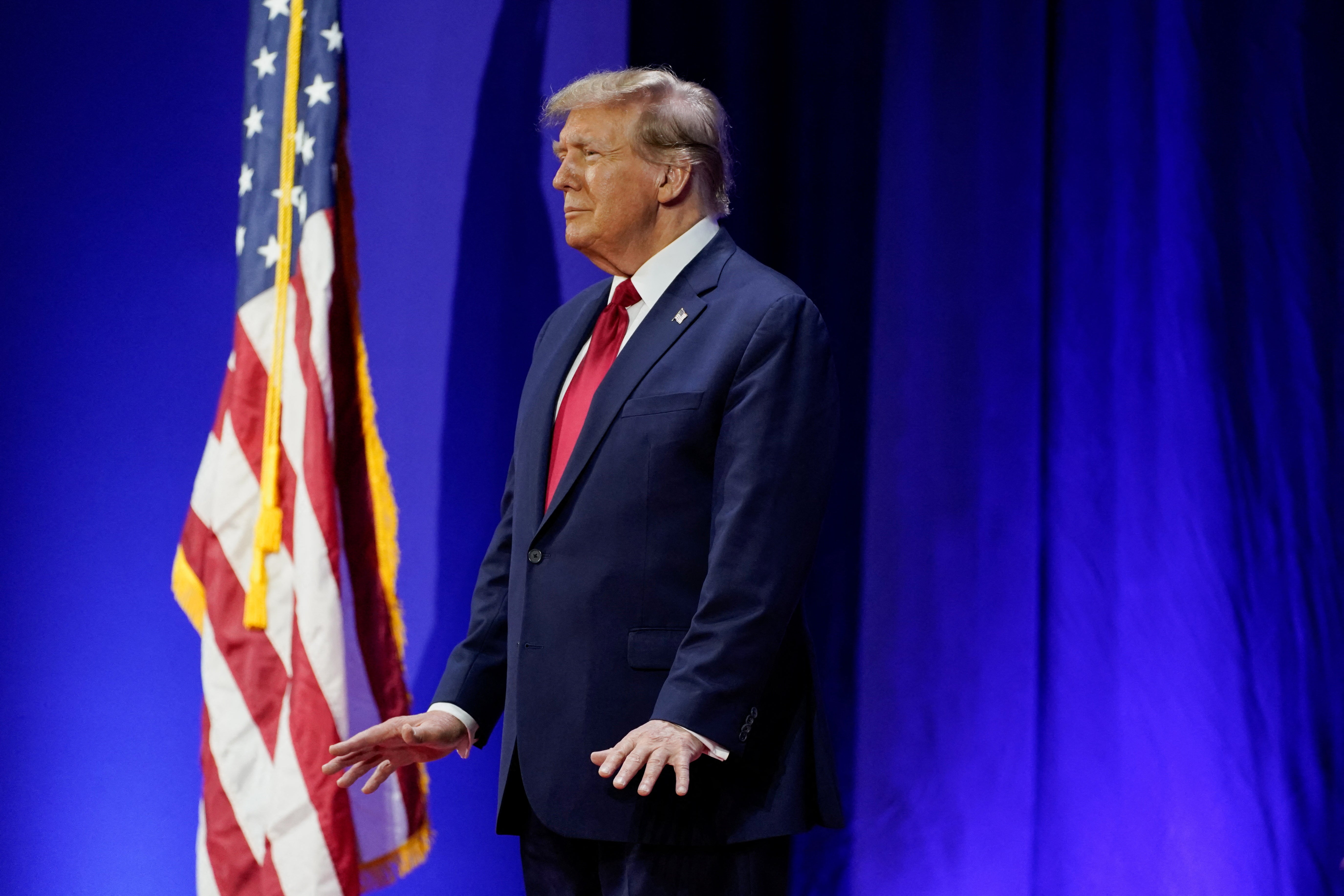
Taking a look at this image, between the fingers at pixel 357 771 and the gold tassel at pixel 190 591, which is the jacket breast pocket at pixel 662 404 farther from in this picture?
the gold tassel at pixel 190 591

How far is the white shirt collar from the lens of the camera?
4.53 feet

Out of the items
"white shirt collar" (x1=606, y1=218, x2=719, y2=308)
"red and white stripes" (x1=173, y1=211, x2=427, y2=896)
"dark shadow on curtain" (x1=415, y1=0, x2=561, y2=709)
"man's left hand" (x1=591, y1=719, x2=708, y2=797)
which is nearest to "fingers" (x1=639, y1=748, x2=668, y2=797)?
"man's left hand" (x1=591, y1=719, x2=708, y2=797)

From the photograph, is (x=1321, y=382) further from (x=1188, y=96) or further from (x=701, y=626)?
(x=701, y=626)

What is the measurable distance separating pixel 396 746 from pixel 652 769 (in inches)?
15.2

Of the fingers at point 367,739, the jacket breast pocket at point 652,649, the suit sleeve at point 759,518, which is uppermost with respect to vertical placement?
the suit sleeve at point 759,518

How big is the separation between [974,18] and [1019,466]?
823 millimetres

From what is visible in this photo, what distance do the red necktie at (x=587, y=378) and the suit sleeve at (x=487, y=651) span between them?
12 cm

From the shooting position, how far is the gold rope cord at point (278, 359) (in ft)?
5.95

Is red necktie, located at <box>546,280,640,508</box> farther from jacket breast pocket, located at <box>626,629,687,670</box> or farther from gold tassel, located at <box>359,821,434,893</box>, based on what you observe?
gold tassel, located at <box>359,821,434,893</box>

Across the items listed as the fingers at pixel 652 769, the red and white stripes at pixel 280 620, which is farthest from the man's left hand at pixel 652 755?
the red and white stripes at pixel 280 620

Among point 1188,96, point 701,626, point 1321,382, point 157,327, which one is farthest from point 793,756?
point 157,327

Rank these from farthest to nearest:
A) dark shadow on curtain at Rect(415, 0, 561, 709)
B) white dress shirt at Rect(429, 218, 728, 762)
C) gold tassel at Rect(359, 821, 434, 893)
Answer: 1. dark shadow on curtain at Rect(415, 0, 561, 709)
2. gold tassel at Rect(359, 821, 434, 893)
3. white dress shirt at Rect(429, 218, 728, 762)

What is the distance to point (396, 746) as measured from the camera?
1332 millimetres

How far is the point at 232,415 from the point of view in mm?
1875
